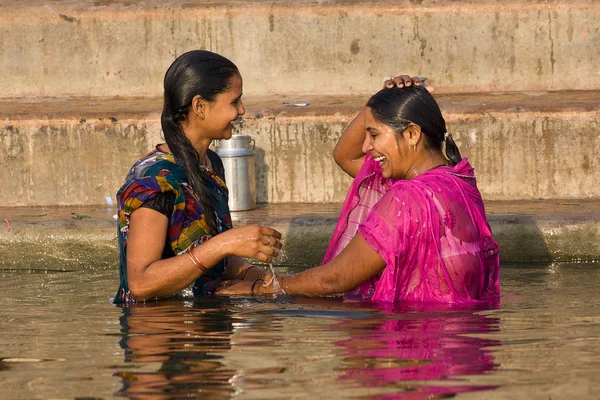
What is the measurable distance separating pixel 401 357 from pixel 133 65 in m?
6.10

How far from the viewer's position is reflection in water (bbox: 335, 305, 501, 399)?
4.14m

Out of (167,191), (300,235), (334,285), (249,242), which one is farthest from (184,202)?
(300,235)

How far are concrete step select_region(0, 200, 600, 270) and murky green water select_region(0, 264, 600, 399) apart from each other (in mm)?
1258

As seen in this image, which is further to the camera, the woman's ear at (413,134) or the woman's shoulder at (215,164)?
the woman's shoulder at (215,164)

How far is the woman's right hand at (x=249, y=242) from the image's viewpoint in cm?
521

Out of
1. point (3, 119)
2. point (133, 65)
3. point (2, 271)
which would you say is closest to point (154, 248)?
point (2, 271)

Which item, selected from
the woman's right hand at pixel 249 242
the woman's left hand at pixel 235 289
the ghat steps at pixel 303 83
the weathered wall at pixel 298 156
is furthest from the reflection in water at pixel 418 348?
the weathered wall at pixel 298 156

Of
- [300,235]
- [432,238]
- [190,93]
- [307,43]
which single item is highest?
[307,43]

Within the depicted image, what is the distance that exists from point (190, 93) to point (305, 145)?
3720 millimetres

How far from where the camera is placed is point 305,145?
9148mm

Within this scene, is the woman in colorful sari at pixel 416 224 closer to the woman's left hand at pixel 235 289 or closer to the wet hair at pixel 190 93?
the woman's left hand at pixel 235 289

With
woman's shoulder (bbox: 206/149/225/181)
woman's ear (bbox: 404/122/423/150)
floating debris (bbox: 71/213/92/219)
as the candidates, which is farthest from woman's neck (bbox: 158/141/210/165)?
floating debris (bbox: 71/213/92/219)

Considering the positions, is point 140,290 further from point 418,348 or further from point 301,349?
point 418,348

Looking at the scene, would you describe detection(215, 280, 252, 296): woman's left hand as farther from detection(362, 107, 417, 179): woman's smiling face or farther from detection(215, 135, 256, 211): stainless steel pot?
detection(215, 135, 256, 211): stainless steel pot
